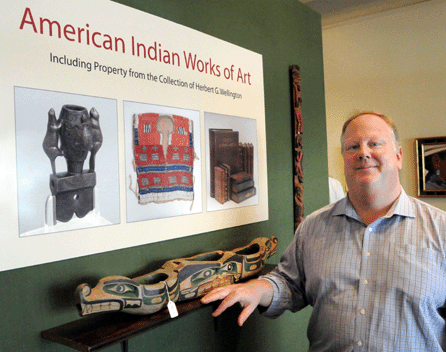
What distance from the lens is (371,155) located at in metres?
1.84

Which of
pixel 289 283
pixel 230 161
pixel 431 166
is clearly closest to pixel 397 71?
pixel 431 166

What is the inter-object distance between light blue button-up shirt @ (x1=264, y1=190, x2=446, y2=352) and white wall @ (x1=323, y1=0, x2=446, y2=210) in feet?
13.4

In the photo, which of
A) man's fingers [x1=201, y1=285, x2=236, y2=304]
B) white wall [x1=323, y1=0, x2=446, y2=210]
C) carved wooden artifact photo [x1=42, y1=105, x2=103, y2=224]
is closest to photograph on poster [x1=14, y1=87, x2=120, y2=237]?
carved wooden artifact photo [x1=42, y1=105, x2=103, y2=224]

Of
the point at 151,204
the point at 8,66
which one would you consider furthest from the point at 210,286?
the point at 8,66

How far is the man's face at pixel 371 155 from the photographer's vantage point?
182 centimetres

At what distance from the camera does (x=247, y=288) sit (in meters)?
1.81

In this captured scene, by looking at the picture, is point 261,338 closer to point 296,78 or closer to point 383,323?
point 383,323

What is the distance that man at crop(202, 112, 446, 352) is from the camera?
1.64 metres

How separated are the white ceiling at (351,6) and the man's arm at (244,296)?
4.46 metres

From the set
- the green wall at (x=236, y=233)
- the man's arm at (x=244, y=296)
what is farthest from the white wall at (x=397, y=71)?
the man's arm at (x=244, y=296)

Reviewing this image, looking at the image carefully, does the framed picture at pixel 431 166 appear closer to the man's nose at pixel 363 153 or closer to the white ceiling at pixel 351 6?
the white ceiling at pixel 351 6

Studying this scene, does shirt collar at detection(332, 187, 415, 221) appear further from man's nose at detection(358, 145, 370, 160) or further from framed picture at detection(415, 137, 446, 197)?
framed picture at detection(415, 137, 446, 197)

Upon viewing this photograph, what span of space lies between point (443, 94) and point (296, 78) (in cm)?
345

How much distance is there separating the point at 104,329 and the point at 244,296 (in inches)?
23.6
